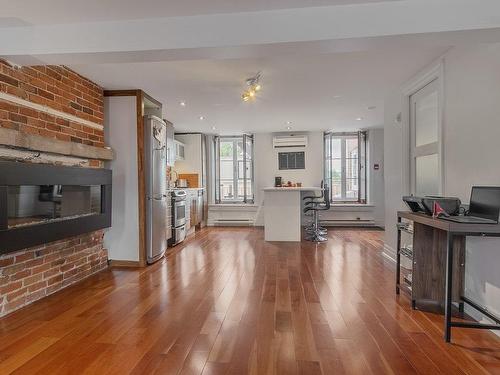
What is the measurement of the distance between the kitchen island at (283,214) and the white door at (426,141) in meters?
2.14

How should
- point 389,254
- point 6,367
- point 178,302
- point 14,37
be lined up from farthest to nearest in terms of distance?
point 389,254
point 178,302
point 14,37
point 6,367

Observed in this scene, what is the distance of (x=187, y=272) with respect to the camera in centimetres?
374

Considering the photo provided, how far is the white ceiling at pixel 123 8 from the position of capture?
208cm

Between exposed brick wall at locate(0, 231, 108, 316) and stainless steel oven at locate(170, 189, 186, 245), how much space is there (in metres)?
1.52

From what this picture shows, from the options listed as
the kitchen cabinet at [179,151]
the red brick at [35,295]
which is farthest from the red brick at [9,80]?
the kitchen cabinet at [179,151]

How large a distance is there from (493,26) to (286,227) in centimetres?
427

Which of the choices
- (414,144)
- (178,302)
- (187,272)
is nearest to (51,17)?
(178,302)

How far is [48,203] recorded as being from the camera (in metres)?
2.93

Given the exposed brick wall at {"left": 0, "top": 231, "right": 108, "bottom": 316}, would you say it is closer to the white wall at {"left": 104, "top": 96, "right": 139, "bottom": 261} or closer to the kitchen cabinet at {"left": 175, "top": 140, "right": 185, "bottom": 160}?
the white wall at {"left": 104, "top": 96, "right": 139, "bottom": 261}

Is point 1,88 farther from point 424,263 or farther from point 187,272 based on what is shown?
point 424,263

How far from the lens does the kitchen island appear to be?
18.5 ft

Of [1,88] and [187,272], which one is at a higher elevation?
[1,88]

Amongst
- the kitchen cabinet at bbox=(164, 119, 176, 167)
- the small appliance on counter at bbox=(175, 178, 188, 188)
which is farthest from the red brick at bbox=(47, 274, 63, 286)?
the small appliance on counter at bbox=(175, 178, 188, 188)

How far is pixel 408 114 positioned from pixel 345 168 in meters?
3.80
